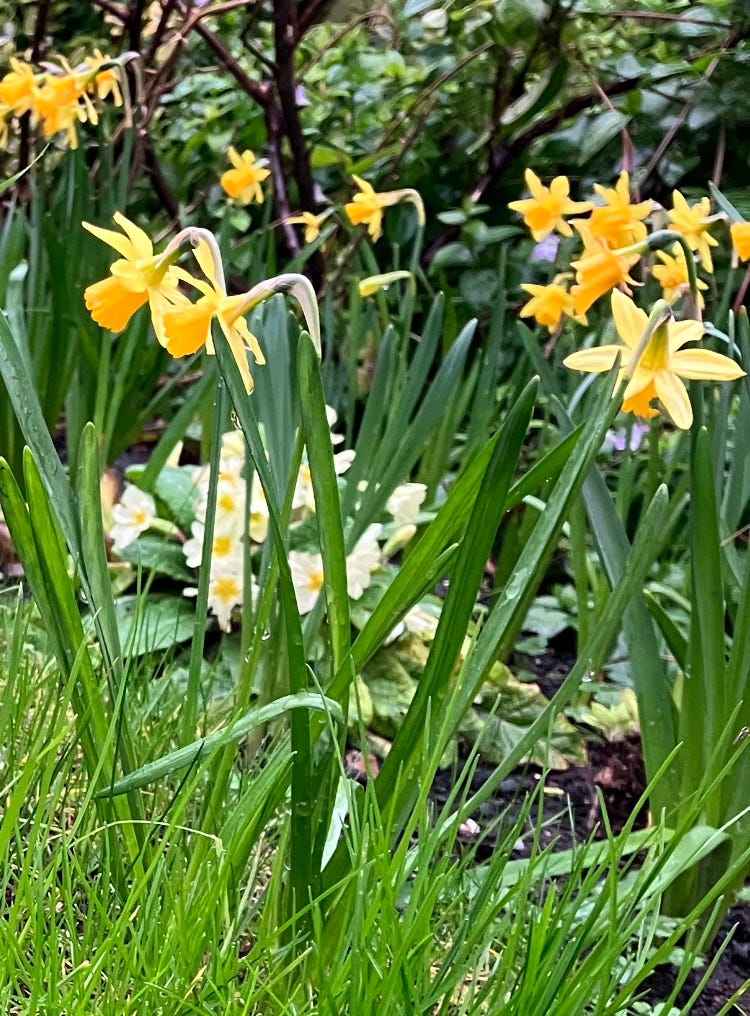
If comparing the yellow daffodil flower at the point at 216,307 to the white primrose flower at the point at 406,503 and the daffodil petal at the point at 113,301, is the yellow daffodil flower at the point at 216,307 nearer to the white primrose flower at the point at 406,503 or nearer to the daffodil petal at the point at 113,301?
the daffodil petal at the point at 113,301

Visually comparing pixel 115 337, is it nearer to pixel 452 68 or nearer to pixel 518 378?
Answer: pixel 518 378

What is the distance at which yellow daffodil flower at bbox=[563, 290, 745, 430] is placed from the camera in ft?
2.48

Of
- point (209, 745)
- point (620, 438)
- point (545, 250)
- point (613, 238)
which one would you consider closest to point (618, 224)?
point (613, 238)

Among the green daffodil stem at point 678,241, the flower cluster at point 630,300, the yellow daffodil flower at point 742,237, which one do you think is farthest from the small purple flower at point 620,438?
the green daffodil stem at point 678,241

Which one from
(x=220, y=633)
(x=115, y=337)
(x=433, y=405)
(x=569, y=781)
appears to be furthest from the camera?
(x=115, y=337)

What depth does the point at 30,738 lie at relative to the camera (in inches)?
34.2

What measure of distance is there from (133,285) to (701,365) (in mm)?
472

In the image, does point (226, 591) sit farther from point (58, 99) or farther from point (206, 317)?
point (58, 99)

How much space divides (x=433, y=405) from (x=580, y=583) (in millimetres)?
330

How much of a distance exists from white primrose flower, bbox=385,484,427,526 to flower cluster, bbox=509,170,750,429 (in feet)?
1.05

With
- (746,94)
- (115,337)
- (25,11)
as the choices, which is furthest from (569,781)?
(25,11)

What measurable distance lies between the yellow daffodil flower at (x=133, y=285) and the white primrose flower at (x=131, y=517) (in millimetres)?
732

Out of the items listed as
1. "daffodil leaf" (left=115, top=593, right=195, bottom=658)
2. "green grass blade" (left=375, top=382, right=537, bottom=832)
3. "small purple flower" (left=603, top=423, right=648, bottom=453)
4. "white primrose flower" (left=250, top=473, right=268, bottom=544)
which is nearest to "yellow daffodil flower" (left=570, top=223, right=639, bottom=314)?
"green grass blade" (left=375, top=382, right=537, bottom=832)

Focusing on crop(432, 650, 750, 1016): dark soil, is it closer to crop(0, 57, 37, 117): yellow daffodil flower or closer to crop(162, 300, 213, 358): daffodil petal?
crop(162, 300, 213, 358): daffodil petal
